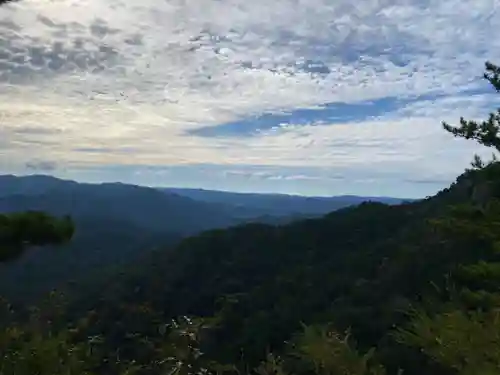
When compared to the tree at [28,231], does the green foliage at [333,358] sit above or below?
below

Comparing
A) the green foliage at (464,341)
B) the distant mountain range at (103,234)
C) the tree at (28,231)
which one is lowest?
the distant mountain range at (103,234)


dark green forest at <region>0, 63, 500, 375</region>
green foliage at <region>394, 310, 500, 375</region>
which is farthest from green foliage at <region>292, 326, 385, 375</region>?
green foliage at <region>394, 310, 500, 375</region>

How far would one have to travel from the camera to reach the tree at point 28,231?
3.73m

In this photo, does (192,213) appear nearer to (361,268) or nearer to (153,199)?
(153,199)

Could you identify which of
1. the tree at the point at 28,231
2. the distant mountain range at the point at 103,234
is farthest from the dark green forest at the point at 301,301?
the distant mountain range at the point at 103,234

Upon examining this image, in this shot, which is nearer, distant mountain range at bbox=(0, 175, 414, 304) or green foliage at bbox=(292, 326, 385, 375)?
green foliage at bbox=(292, 326, 385, 375)

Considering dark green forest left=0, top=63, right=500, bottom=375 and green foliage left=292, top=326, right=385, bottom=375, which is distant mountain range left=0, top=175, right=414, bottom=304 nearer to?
dark green forest left=0, top=63, right=500, bottom=375

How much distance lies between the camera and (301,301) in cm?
2602

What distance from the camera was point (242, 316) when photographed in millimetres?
25453

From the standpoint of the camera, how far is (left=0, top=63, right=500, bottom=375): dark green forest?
488 cm

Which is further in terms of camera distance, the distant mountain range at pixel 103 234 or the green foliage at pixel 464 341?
the distant mountain range at pixel 103 234

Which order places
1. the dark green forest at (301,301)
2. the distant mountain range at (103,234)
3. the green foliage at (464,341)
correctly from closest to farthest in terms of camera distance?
the green foliage at (464,341)
the dark green forest at (301,301)
the distant mountain range at (103,234)

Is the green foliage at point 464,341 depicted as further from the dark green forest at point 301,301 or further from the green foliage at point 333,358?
the green foliage at point 333,358

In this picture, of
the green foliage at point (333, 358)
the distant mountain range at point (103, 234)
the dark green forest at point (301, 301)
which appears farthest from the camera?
the distant mountain range at point (103, 234)
